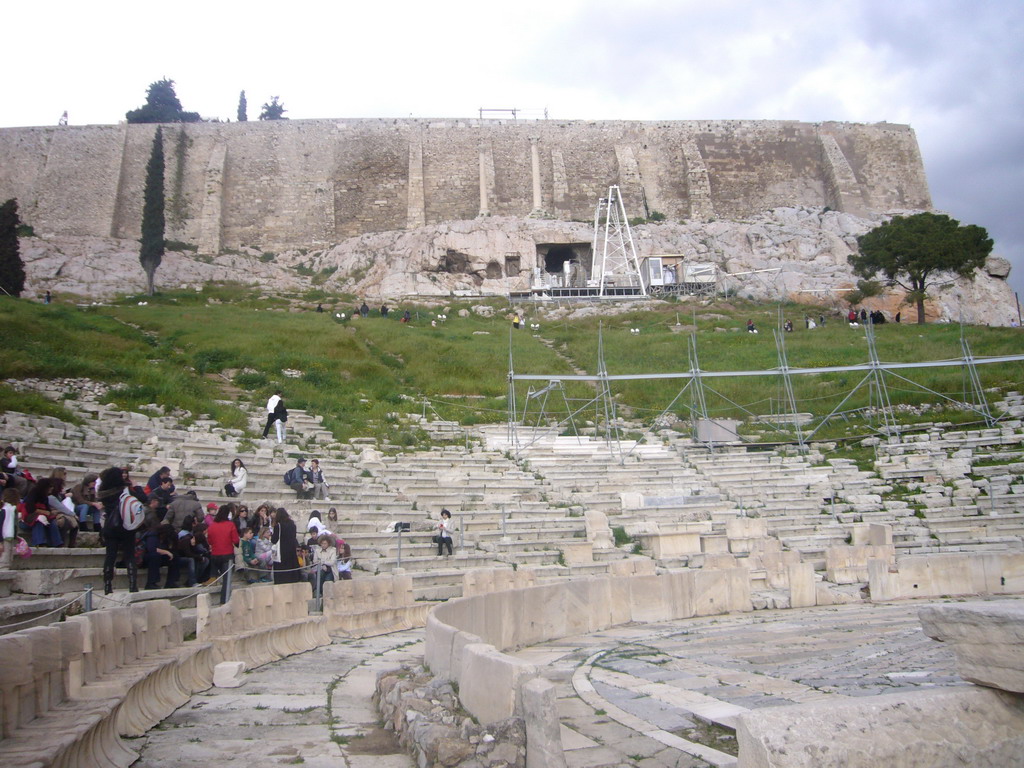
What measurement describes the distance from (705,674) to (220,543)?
487 centimetres

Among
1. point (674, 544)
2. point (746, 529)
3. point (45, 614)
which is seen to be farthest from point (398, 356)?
point (45, 614)

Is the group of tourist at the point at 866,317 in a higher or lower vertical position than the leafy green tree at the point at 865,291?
lower

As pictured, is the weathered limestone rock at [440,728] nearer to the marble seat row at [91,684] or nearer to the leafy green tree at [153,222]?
the marble seat row at [91,684]

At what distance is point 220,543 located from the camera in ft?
28.6

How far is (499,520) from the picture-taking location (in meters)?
14.8

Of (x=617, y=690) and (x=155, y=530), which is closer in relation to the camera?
(x=617, y=690)

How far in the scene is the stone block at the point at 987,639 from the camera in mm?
3471

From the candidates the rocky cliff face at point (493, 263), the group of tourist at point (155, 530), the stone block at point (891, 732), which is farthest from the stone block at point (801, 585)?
the rocky cliff face at point (493, 263)

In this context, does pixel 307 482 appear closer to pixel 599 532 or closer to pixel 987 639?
pixel 599 532

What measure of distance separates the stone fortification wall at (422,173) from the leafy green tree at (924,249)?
13680 mm

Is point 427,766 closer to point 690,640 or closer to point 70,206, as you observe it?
point 690,640

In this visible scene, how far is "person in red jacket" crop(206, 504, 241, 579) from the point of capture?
8680 mm

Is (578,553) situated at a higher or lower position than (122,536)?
lower

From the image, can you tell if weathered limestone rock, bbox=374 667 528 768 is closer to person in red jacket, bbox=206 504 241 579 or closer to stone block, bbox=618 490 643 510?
person in red jacket, bbox=206 504 241 579
